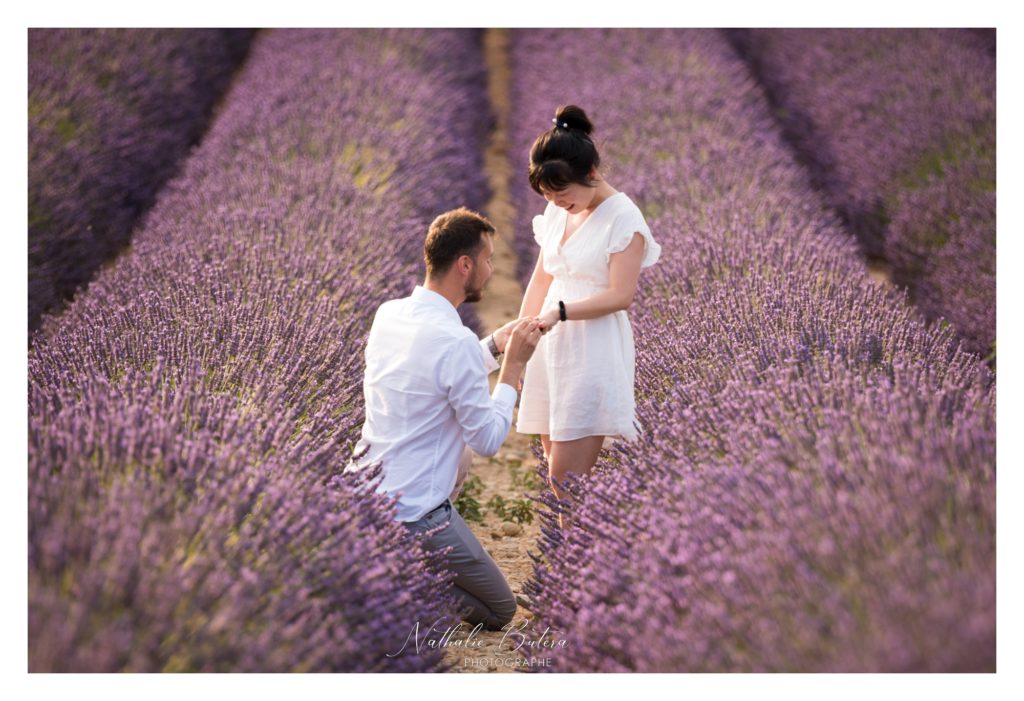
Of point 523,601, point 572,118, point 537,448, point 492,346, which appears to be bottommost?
point 523,601

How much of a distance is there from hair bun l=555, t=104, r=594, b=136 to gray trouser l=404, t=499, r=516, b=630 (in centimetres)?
108

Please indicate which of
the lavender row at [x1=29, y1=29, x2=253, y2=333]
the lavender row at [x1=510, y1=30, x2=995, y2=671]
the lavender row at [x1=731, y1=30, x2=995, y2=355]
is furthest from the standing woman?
the lavender row at [x1=29, y1=29, x2=253, y2=333]

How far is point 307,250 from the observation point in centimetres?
358

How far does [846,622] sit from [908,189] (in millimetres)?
4092

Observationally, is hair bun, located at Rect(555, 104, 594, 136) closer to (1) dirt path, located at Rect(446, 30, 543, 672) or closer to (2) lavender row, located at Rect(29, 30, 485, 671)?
(2) lavender row, located at Rect(29, 30, 485, 671)

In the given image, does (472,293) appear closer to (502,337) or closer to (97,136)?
(502,337)

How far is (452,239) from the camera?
251 cm

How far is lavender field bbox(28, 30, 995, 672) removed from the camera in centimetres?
154

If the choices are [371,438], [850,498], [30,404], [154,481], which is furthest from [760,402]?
[30,404]

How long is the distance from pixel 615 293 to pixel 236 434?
1102 millimetres

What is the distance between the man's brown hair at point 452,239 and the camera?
249 centimetres

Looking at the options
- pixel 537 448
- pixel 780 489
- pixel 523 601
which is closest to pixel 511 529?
pixel 537 448

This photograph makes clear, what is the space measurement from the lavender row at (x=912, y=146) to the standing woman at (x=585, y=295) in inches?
72.3

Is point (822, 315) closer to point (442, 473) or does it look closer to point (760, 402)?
point (760, 402)
